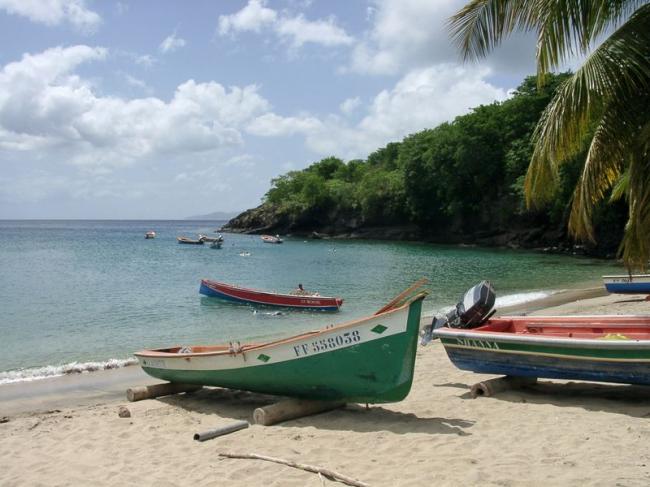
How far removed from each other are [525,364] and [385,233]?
6627 centimetres

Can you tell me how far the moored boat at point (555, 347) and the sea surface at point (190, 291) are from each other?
8.85m

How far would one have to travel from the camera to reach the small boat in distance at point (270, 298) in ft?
72.3

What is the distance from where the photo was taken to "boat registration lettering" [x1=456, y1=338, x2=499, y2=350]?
8.19 metres

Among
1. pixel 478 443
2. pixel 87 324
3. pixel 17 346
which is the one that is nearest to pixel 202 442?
pixel 478 443

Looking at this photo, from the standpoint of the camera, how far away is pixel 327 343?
24.0 ft

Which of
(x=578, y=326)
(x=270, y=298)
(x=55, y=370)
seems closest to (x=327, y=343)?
(x=578, y=326)

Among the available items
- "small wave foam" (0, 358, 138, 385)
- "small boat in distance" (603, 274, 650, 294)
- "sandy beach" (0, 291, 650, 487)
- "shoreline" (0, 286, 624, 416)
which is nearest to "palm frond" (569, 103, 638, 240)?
"sandy beach" (0, 291, 650, 487)

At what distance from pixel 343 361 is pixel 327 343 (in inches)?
11.5

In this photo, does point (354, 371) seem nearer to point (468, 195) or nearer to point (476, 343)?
point (476, 343)

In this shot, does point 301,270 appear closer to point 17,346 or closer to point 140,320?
point 140,320

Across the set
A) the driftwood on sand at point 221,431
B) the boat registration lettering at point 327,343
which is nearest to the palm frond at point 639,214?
the boat registration lettering at point 327,343

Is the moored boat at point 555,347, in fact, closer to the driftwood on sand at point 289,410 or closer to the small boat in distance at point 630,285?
the driftwood on sand at point 289,410

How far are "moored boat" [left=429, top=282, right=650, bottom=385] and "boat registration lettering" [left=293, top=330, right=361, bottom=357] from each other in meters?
2.12

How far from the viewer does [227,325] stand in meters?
19.8
